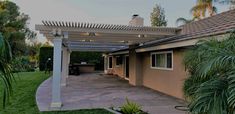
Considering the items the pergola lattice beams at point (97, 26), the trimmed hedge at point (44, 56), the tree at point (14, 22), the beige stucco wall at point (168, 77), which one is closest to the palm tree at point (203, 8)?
the beige stucco wall at point (168, 77)

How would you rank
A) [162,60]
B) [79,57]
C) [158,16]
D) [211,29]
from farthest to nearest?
[158,16]
[79,57]
[162,60]
[211,29]

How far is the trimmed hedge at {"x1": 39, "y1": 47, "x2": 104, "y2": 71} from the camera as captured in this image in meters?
32.1

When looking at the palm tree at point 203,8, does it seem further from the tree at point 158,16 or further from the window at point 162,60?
the tree at point 158,16

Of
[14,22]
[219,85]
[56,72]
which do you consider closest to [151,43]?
[56,72]

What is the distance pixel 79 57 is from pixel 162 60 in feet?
69.8

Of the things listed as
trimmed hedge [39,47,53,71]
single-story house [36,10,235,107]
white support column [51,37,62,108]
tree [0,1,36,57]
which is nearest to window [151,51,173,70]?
single-story house [36,10,235,107]

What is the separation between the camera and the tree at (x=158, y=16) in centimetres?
4719

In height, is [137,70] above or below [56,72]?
below

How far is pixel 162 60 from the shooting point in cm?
1397

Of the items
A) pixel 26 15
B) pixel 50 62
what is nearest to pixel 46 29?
pixel 50 62

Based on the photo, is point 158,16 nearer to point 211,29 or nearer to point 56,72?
point 211,29

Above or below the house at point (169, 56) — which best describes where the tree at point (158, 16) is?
above

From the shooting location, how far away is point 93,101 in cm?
1068

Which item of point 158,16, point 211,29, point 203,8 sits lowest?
point 211,29
